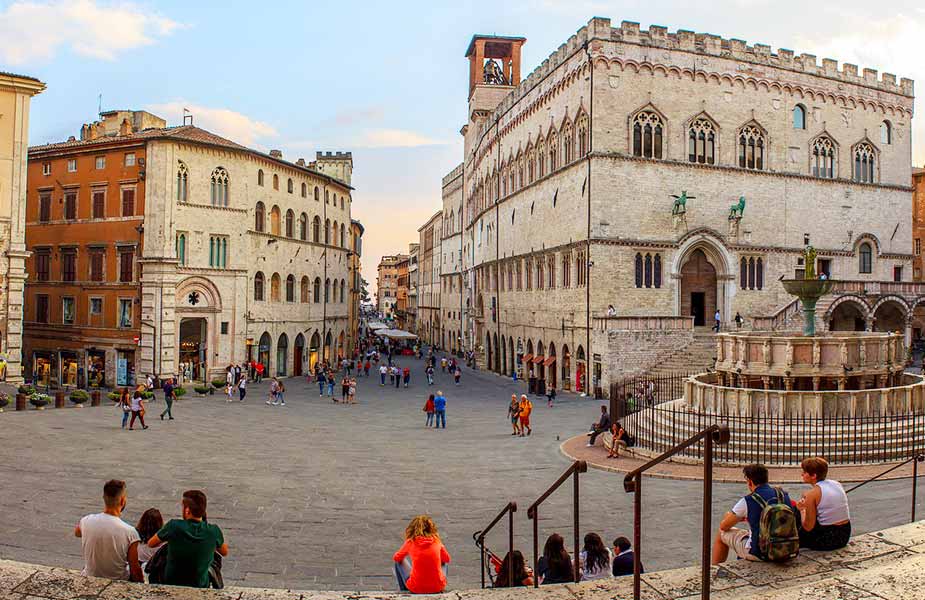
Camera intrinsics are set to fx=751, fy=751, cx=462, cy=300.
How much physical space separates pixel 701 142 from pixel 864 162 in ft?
40.4

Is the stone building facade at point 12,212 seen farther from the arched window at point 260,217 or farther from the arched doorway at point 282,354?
the arched doorway at point 282,354

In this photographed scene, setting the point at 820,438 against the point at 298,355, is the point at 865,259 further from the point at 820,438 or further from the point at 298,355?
the point at 298,355

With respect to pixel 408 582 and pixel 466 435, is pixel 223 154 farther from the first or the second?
pixel 408 582

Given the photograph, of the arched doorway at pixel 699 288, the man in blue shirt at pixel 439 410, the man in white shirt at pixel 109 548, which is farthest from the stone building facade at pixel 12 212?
the man in white shirt at pixel 109 548

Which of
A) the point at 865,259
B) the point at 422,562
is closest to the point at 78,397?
the point at 422,562

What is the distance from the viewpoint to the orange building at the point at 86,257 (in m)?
41.4

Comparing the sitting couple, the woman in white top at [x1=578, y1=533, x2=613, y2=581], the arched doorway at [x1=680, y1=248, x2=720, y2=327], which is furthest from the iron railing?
the arched doorway at [x1=680, y1=248, x2=720, y2=327]

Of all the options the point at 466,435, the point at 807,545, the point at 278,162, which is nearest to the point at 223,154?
the point at 278,162

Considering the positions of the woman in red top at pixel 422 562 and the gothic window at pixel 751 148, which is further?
the gothic window at pixel 751 148

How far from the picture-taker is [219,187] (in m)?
43.1

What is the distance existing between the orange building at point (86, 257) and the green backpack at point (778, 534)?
40.3 meters

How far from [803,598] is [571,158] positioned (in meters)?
36.9

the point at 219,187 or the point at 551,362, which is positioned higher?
the point at 219,187

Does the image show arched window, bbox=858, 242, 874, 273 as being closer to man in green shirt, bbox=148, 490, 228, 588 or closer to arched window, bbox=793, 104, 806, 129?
arched window, bbox=793, 104, 806, 129
